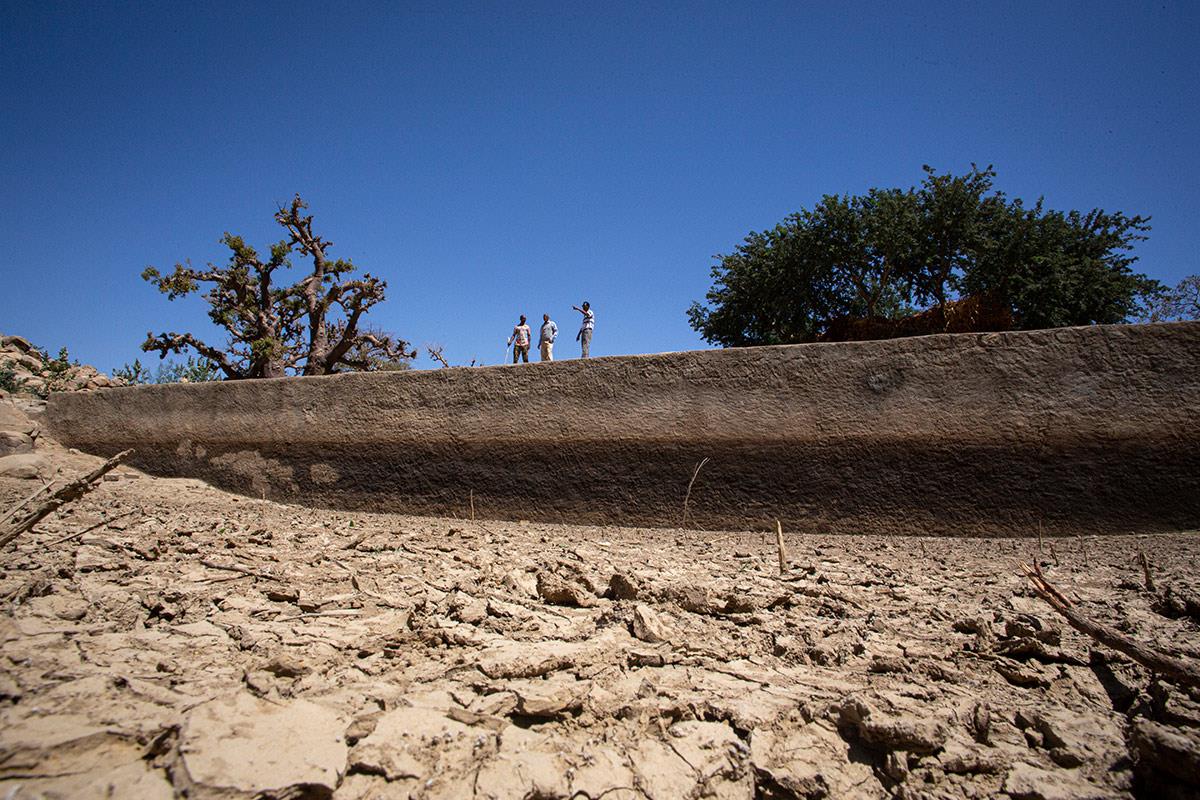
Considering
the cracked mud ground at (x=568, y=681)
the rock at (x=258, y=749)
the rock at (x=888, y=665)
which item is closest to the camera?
the rock at (x=258, y=749)

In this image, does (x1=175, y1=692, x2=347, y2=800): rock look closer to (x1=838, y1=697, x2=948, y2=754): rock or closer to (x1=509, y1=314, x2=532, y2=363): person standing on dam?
(x1=838, y1=697, x2=948, y2=754): rock

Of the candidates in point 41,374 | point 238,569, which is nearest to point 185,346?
point 41,374

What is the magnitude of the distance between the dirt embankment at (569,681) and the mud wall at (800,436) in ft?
2.23

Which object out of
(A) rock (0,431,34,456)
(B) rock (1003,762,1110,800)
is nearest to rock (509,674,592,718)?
(B) rock (1003,762,1110,800)

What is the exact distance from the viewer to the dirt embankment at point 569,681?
3.97ft

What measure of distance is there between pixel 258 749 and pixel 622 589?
51.2 inches

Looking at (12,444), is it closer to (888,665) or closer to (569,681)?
(569,681)

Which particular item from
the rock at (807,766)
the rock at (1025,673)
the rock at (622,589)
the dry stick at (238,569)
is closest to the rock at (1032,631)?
the rock at (1025,673)

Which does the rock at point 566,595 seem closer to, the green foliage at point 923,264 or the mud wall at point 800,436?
the mud wall at point 800,436

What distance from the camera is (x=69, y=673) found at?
4.60 feet

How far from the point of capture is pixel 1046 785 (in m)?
1.26

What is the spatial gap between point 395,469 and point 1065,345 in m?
4.28

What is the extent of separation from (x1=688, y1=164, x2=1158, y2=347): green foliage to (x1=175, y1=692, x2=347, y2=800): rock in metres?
13.4

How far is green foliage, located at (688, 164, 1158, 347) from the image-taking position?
13.8 metres
